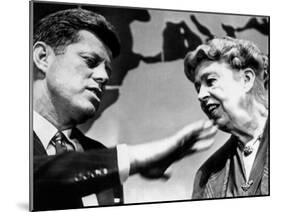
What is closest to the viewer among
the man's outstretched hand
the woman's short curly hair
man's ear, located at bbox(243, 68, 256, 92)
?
the man's outstretched hand

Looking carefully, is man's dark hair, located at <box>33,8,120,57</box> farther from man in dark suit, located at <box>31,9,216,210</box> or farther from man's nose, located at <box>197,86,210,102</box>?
man's nose, located at <box>197,86,210,102</box>

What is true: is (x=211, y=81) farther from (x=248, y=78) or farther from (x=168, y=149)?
(x=168, y=149)

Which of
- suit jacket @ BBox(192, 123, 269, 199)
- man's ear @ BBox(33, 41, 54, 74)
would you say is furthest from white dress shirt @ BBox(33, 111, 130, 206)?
suit jacket @ BBox(192, 123, 269, 199)

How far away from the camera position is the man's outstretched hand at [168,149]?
4.53 metres

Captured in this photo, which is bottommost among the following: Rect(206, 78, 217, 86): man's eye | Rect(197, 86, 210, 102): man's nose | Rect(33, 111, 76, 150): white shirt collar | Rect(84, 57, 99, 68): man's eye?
Rect(33, 111, 76, 150): white shirt collar

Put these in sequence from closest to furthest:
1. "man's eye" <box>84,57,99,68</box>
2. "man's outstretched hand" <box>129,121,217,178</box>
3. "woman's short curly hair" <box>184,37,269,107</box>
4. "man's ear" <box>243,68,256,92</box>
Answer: "man's eye" <box>84,57,99,68</box>, "man's outstretched hand" <box>129,121,217,178</box>, "woman's short curly hair" <box>184,37,269,107</box>, "man's ear" <box>243,68,256,92</box>

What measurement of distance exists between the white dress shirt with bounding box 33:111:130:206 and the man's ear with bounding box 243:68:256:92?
121 centimetres

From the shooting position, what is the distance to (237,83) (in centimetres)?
485

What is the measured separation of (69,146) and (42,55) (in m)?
0.72

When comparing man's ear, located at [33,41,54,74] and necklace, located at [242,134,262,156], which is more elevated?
man's ear, located at [33,41,54,74]

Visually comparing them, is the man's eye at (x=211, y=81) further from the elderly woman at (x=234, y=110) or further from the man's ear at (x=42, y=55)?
Answer: the man's ear at (x=42, y=55)

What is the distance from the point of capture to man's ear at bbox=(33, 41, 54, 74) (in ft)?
14.0

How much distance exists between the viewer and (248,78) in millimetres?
4898
